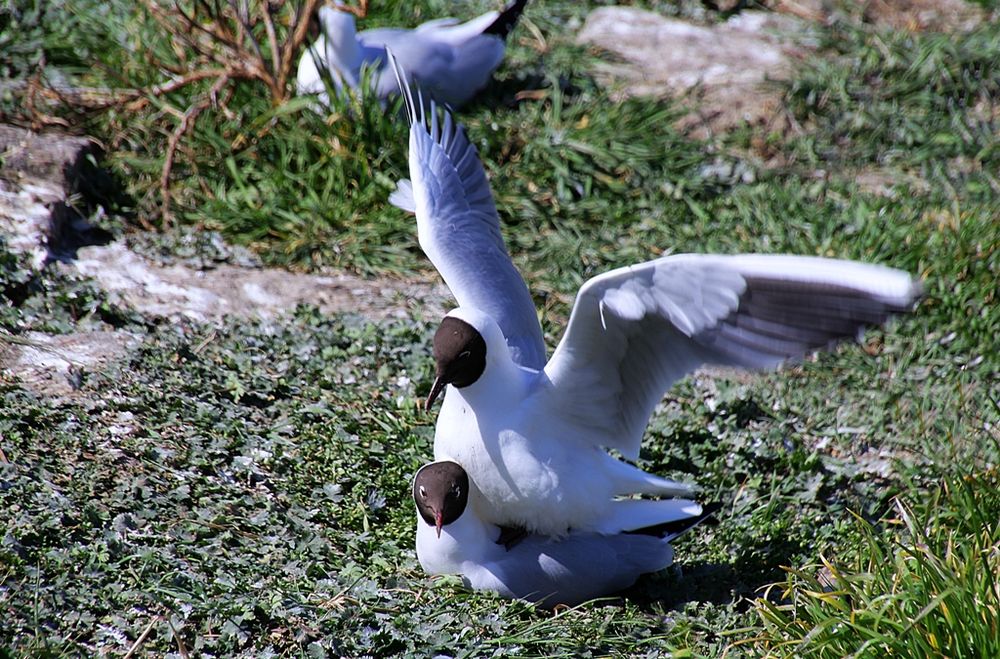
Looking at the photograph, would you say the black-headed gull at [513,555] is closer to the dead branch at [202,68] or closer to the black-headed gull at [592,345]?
the black-headed gull at [592,345]

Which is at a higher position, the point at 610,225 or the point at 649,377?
the point at 649,377

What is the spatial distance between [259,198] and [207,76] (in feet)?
2.21

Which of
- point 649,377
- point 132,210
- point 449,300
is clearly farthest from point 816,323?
point 132,210

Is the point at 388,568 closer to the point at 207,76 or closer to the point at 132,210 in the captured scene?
the point at 132,210

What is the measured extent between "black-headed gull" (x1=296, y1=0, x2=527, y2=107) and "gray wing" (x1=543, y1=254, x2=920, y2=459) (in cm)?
246

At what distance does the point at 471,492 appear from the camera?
3371 millimetres

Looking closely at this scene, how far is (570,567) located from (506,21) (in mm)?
3544

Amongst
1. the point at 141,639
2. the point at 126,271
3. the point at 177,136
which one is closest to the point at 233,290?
the point at 126,271

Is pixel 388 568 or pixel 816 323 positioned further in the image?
pixel 388 568

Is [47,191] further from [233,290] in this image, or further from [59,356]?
[59,356]

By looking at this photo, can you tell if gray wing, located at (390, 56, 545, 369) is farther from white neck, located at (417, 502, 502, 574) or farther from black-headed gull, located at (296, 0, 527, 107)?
black-headed gull, located at (296, 0, 527, 107)

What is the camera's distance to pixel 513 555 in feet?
10.9

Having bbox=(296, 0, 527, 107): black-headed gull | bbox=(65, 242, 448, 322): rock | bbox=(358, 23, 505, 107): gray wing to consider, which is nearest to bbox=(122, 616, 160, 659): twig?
bbox=(65, 242, 448, 322): rock

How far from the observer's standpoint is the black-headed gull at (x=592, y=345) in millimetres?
2775
